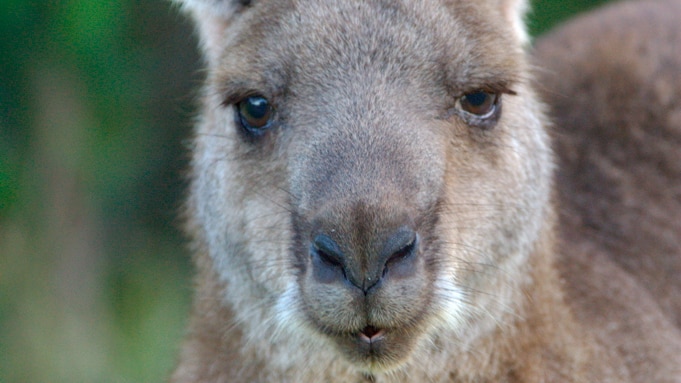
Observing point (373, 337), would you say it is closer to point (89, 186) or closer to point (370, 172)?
point (370, 172)

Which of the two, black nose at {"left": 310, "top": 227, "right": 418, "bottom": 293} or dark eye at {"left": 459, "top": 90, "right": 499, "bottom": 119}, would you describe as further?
dark eye at {"left": 459, "top": 90, "right": 499, "bottom": 119}

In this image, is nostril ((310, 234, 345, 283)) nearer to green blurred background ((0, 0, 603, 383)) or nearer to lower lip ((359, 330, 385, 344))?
lower lip ((359, 330, 385, 344))

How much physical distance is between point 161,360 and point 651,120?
369cm

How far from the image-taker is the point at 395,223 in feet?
10.7

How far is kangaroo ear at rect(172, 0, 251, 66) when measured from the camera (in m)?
4.43

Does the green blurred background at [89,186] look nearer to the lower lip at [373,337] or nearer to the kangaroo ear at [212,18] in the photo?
the kangaroo ear at [212,18]

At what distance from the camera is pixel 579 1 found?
905 cm

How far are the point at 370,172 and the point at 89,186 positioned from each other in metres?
4.06

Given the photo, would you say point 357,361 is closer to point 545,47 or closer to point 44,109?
point 545,47

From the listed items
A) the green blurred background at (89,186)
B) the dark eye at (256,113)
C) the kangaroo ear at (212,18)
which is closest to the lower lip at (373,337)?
the dark eye at (256,113)

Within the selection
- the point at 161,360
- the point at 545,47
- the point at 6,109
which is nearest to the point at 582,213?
the point at 545,47

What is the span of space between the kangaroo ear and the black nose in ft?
4.88

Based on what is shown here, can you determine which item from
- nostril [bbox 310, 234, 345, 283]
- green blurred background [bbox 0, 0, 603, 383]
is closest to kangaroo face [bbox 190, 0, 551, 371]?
nostril [bbox 310, 234, 345, 283]

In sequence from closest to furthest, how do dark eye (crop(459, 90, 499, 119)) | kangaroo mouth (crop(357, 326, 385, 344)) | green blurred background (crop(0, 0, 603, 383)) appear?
kangaroo mouth (crop(357, 326, 385, 344)) → dark eye (crop(459, 90, 499, 119)) → green blurred background (crop(0, 0, 603, 383))
